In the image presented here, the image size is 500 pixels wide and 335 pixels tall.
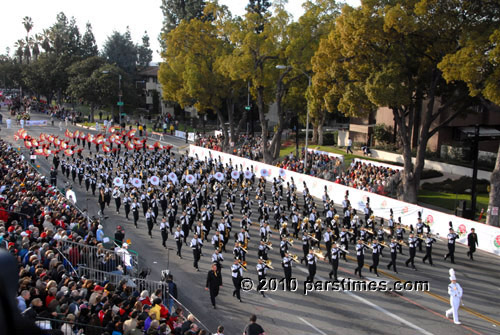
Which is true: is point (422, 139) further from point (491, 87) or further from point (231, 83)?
point (231, 83)

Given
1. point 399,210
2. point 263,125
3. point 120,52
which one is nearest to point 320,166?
point 263,125

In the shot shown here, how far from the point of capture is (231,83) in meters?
39.7

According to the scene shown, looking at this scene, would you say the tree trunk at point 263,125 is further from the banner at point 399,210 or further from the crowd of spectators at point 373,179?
the crowd of spectators at point 373,179

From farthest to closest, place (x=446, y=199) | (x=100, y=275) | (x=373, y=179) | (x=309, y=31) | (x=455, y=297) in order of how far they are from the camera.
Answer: (x=309, y=31) < (x=446, y=199) < (x=373, y=179) < (x=100, y=275) < (x=455, y=297)

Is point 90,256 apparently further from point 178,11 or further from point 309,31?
point 178,11

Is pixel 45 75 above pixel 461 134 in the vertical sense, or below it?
above

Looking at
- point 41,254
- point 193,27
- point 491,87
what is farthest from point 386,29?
point 193,27

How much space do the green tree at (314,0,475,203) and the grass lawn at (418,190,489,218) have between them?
250 cm

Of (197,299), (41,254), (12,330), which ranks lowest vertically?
(197,299)

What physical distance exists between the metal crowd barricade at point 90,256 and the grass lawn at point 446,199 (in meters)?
19.7

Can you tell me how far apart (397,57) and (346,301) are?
1404 cm

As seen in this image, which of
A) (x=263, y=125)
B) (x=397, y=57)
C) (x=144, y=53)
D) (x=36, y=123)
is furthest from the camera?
(x=144, y=53)

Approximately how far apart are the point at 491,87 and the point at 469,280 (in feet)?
26.3

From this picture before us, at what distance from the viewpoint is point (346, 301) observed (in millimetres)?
13320
